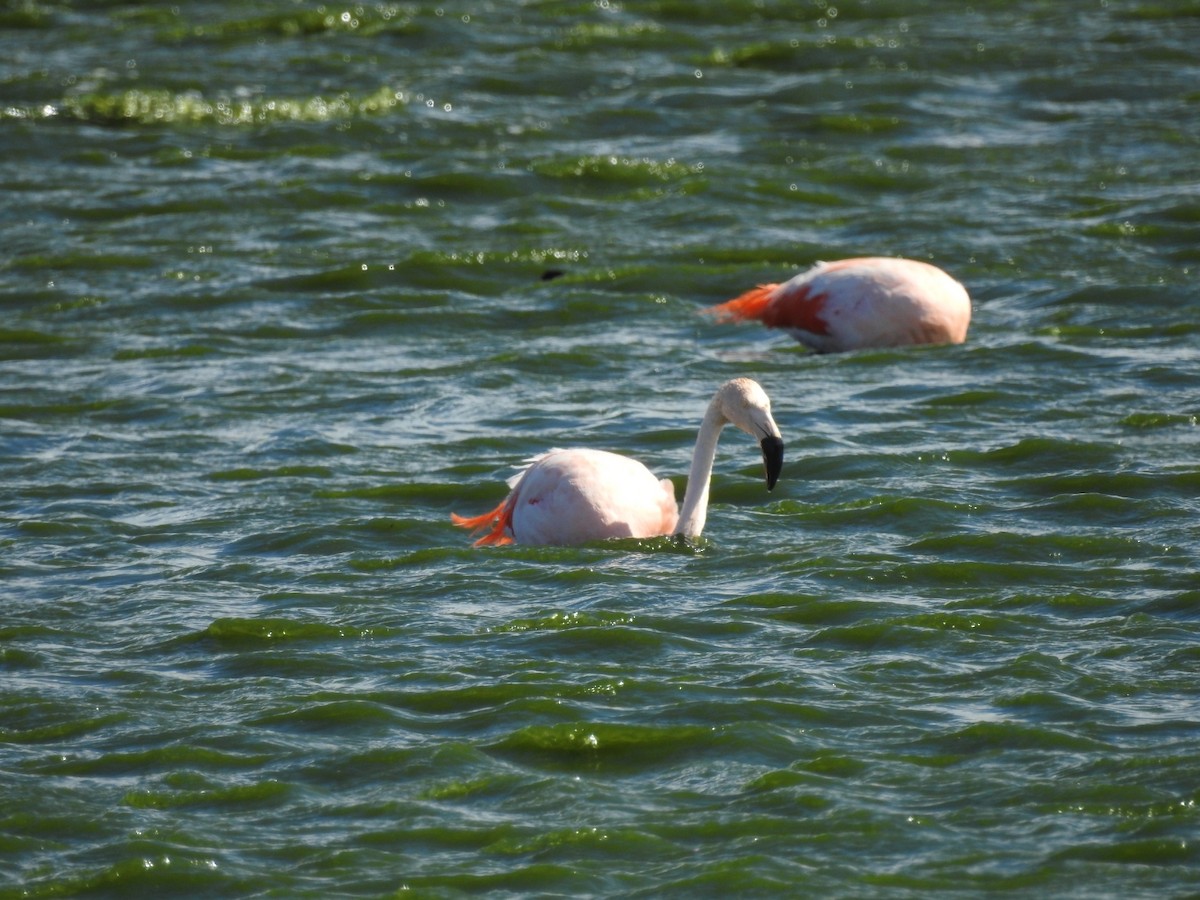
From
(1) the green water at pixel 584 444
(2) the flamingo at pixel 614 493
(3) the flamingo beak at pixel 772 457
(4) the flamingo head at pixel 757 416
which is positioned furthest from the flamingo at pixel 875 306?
(3) the flamingo beak at pixel 772 457

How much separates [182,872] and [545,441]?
4383mm

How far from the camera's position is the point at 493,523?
791cm

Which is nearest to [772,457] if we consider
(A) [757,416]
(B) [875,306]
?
(A) [757,416]

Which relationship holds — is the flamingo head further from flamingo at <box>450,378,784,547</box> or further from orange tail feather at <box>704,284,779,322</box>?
orange tail feather at <box>704,284,779,322</box>

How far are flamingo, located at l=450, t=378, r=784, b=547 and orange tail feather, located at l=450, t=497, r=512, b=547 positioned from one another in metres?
0.07

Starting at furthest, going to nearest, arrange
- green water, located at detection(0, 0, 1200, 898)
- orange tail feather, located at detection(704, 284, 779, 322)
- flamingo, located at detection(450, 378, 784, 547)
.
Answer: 1. orange tail feather, located at detection(704, 284, 779, 322)
2. flamingo, located at detection(450, 378, 784, 547)
3. green water, located at detection(0, 0, 1200, 898)

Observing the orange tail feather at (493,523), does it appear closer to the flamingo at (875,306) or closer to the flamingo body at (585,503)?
the flamingo body at (585,503)

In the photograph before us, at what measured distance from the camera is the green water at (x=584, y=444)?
5.31m

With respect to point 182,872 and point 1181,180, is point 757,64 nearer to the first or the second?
point 1181,180

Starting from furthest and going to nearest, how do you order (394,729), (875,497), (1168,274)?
1. (1168,274)
2. (875,497)
3. (394,729)

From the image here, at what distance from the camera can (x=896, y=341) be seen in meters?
10.4

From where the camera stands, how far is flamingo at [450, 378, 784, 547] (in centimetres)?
742

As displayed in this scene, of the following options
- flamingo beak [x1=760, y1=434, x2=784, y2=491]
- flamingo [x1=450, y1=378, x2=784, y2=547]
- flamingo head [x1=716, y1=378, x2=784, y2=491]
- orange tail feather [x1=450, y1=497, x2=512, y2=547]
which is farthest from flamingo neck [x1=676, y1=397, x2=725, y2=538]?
orange tail feather [x1=450, y1=497, x2=512, y2=547]

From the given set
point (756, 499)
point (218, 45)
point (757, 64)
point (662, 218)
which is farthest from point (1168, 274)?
point (218, 45)
